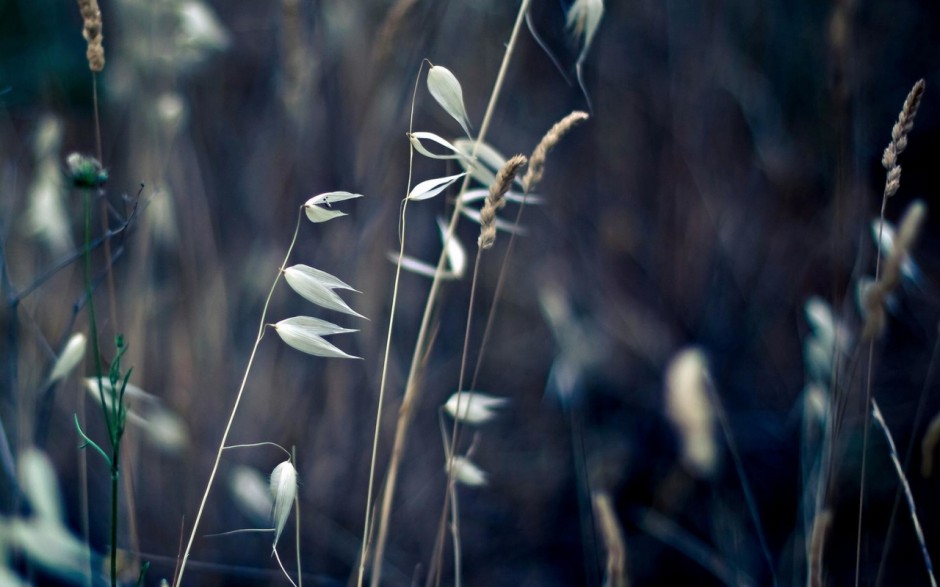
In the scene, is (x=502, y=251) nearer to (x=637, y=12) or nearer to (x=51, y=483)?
(x=637, y=12)

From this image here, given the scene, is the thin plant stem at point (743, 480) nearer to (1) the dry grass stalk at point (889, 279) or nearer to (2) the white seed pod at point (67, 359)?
(1) the dry grass stalk at point (889, 279)

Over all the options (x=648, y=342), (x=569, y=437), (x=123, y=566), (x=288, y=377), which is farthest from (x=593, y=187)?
(x=123, y=566)

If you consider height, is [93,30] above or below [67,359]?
above

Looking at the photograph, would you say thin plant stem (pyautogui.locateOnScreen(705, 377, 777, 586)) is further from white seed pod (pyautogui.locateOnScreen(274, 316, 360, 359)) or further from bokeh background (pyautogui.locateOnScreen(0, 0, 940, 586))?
white seed pod (pyautogui.locateOnScreen(274, 316, 360, 359))

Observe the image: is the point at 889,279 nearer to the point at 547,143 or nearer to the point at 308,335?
the point at 547,143

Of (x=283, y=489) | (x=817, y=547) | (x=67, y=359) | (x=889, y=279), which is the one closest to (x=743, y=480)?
(x=817, y=547)

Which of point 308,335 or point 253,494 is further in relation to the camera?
point 253,494
